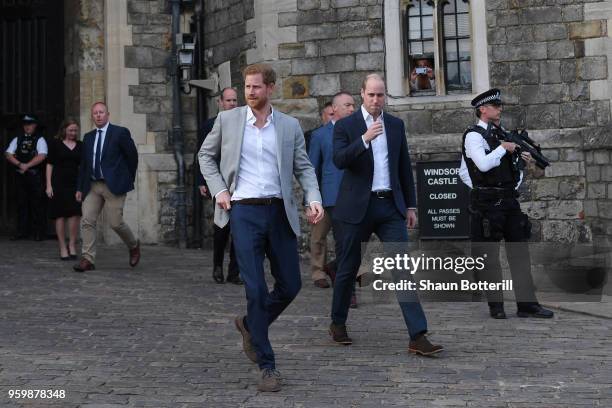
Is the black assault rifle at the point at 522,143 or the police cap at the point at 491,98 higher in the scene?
the police cap at the point at 491,98

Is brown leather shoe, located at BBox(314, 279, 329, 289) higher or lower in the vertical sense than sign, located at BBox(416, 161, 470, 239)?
lower

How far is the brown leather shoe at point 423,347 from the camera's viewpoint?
6.09 metres

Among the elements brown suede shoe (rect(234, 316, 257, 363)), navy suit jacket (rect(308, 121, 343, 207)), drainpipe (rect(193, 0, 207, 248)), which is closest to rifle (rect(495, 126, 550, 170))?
navy suit jacket (rect(308, 121, 343, 207))

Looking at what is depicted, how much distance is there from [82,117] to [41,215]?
1.49 metres

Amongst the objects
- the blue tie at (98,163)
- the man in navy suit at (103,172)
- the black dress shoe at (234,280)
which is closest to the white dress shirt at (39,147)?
the man in navy suit at (103,172)

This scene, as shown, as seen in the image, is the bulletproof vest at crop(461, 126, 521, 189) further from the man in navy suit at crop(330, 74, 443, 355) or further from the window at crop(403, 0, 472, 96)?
the window at crop(403, 0, 472, 96)

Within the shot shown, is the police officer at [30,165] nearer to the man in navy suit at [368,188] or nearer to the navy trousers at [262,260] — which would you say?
the man in navy suit at [368,188]

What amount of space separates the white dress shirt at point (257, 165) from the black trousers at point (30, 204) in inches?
342

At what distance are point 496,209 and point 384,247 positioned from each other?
1468 millimetres

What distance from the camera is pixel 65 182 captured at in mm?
11445

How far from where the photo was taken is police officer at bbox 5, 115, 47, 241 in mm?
13672

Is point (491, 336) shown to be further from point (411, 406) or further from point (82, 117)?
point (82, 117)

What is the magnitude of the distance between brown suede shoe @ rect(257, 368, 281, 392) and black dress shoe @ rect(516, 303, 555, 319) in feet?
9.25

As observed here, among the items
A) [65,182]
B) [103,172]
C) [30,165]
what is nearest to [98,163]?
[103,172]
